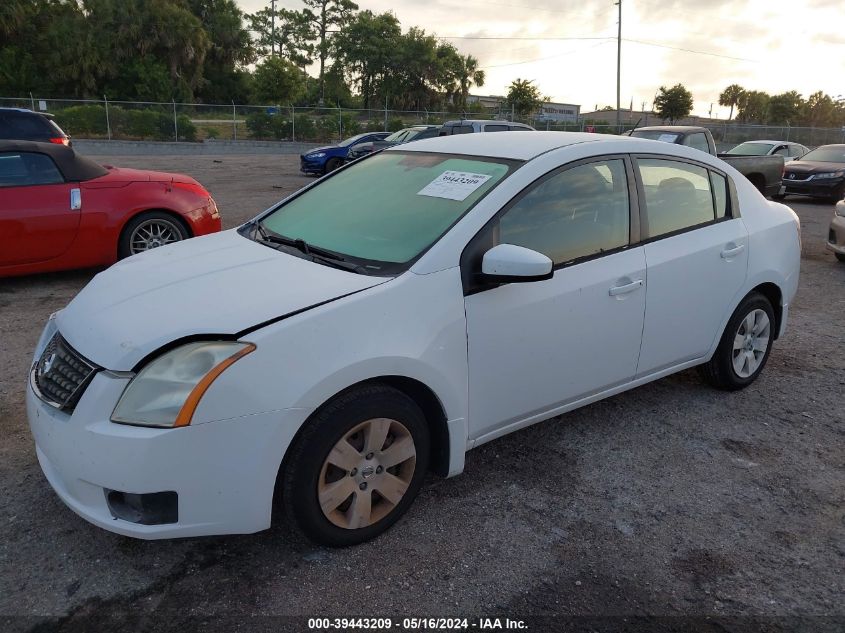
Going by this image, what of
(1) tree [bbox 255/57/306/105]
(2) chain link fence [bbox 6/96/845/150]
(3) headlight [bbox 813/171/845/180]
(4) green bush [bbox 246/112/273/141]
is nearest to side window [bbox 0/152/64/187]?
(3) headlight [bbox 813/171/845/180]

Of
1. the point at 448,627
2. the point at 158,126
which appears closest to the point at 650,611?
the point at 448,627

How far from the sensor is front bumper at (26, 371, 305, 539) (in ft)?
7.46

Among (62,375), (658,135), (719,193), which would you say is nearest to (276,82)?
(658,135)

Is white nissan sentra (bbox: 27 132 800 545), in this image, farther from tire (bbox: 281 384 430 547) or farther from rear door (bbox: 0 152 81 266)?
rear door (bbox: 0 152 81 266)

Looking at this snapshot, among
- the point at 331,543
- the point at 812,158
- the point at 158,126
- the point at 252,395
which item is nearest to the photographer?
the point at 252,395

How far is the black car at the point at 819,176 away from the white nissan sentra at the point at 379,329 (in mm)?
12684

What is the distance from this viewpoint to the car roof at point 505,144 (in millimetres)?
3336

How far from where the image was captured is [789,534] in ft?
9.61

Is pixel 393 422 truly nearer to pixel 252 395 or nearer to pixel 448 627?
pixel 252 395

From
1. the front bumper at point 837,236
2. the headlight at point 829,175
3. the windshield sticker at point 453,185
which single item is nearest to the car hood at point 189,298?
the windshield sticker at point 453,185

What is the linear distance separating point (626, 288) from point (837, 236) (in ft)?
21.3

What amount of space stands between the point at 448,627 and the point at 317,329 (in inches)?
44.9

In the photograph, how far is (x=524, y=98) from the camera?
187 ft

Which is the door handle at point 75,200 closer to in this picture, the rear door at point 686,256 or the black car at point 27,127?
the rear door at point 686,256
